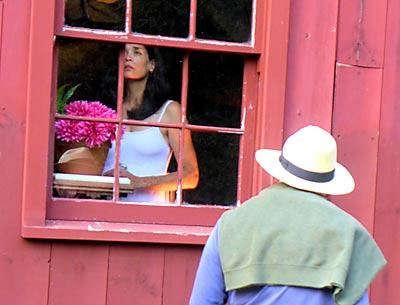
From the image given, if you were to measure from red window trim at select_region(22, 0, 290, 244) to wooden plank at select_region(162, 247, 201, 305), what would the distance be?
0.24 ft

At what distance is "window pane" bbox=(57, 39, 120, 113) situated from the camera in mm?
3848

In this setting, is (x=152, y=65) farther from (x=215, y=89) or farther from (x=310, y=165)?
(x=310, y=165)

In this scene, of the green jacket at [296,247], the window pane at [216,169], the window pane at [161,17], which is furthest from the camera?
the window pane at [216,169]

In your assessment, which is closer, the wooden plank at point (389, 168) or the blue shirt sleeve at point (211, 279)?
the blue shirt sleeve at point (211, 279)

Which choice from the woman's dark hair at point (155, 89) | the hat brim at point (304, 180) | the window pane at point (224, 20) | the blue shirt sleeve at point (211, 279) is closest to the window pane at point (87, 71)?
the woman's dark hair at point (155, 89)

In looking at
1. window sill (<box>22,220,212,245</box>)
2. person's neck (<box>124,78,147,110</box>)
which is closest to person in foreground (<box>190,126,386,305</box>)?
window sill (<box>22,220,212,245</box>)

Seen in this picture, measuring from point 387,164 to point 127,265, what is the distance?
1.32m

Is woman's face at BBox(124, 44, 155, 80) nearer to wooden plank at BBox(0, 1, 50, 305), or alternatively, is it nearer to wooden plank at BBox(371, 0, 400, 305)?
wooden plank at BBox(0, 1, 50, 305)

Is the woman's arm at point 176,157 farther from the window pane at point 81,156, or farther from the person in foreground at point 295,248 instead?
the person in foreground at point 295,248

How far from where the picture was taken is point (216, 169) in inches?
159

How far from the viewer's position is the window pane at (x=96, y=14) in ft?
12.6

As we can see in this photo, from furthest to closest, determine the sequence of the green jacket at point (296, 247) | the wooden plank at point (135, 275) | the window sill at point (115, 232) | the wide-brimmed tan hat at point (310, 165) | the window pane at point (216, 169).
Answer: the window pane at point (216, 169)
the wooden plank at point (135, 275)
the window sill at point (115, 232)
the wide-brimmed tan hat at point (310, 165)
the green jacket at point (296, 247)

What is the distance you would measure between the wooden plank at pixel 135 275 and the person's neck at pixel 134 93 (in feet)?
2.12

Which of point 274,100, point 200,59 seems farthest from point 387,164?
point 200,59
